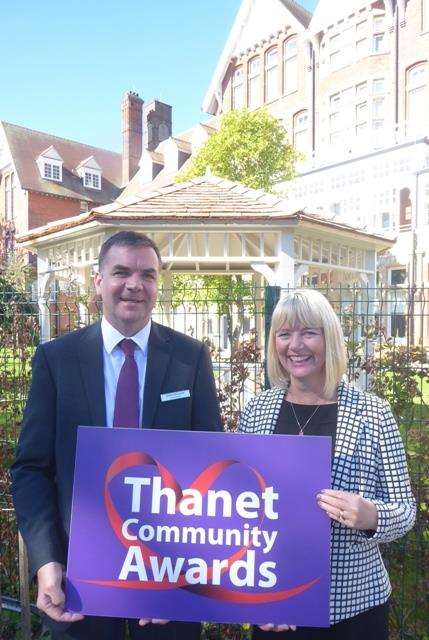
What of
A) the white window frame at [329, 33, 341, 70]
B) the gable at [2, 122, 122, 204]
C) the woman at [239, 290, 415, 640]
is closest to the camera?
the woman at [239, 290, 415, 640]

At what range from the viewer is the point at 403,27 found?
24.4 metres

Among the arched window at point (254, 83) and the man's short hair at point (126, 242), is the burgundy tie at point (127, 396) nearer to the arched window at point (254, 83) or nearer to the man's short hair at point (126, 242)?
the man's short hair at point (126, 242)

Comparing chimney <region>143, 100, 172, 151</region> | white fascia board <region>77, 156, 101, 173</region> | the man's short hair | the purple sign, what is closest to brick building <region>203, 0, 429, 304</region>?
chimney <region>143, 100, 172, 151</region>

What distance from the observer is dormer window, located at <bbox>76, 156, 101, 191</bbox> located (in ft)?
126

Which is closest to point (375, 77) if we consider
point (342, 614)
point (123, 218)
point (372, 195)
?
point (372, 195)

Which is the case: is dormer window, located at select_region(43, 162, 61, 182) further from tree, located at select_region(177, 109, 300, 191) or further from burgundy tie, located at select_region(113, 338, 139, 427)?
burgundy tie, located at select_region(113, 338, 139, 427)

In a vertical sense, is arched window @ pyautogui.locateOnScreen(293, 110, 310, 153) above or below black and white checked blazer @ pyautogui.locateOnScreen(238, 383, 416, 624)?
above

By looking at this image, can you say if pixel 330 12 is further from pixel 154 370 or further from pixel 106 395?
pixel 106 395

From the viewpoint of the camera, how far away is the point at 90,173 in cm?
3875

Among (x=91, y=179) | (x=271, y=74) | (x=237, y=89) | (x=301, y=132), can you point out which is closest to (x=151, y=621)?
(x=301, y=132)

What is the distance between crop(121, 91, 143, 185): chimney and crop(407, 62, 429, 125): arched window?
2252cm

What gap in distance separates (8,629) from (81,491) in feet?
7.77

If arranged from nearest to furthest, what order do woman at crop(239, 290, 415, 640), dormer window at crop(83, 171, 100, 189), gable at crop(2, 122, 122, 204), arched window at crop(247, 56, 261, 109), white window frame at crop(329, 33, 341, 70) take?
woman at crop(239, 290, 415, 640)
white window frame at crop(329, 33, 341, 70)
arched window at crop(247, 56, 261, 109)
gable at crop(2, 122, 122, 204)
dormer window at crop(83, 171, 100, 189)

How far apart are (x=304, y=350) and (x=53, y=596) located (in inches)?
48.3
